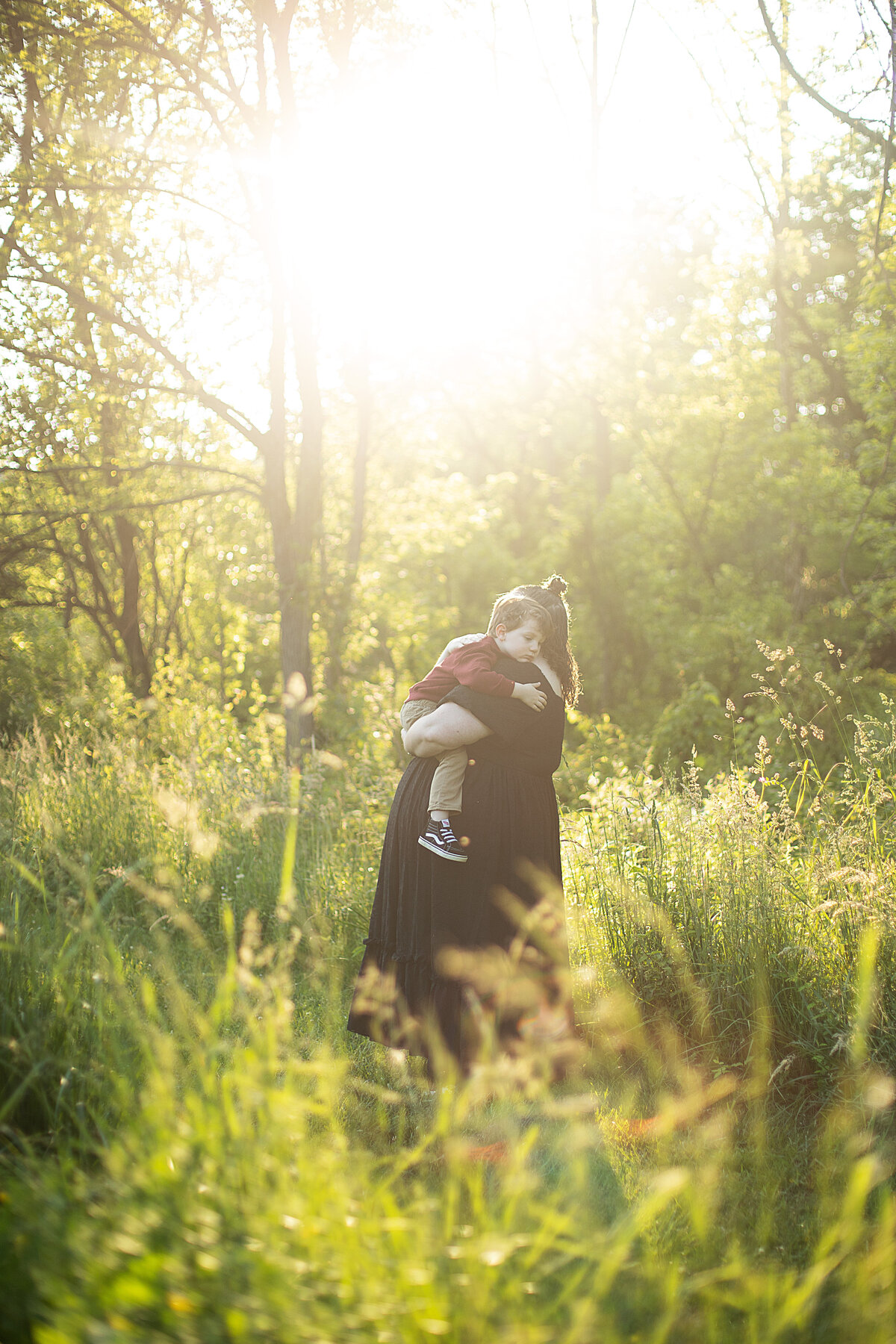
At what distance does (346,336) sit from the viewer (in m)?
14.9

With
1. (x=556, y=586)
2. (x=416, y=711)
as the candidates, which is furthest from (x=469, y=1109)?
(x=556, y=586)

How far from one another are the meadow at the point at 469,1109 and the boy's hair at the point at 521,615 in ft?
3.54

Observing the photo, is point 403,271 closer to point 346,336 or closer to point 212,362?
point 346,336

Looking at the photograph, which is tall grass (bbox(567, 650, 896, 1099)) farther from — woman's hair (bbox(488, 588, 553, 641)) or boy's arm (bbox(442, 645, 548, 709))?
woman's hair (bbox(488, 588, 553, 641))

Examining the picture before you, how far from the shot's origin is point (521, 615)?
3646 mm

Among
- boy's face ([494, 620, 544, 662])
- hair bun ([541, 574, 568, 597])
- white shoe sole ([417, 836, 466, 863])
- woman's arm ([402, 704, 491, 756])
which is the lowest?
white shoe sole ([417, 836, 466, 863])

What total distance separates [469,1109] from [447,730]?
1.32 meters

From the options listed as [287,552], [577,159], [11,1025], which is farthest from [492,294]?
[11,1025]

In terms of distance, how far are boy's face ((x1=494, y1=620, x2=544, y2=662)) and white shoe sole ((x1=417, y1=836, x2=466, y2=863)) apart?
79 cm

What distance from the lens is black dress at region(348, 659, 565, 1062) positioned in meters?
3.46

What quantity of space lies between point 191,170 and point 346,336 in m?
5.54

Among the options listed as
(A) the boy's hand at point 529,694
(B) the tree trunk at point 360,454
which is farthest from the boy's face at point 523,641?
(B) the tree trunk at point 360,454

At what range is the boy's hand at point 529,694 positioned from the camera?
3.49 metres

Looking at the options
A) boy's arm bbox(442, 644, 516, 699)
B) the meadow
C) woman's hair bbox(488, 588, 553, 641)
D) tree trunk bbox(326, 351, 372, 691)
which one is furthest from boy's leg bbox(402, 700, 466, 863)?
tree trunk bbox(326, 351, 372, 691)
